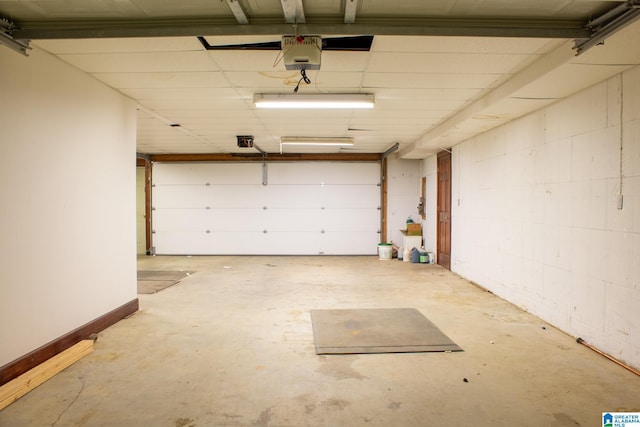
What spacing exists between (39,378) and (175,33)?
257 cm

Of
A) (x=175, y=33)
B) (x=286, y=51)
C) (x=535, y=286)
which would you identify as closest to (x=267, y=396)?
(x=286, y=51)

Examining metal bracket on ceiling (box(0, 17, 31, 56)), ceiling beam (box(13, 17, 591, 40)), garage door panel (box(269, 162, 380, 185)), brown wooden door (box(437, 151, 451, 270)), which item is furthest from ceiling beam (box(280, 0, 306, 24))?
garage door panel (box(269, 162, 380, 185))

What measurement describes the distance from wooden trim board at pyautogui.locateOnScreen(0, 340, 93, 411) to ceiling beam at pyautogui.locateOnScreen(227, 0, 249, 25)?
2794 mm

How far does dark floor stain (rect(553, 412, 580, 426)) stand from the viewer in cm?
208

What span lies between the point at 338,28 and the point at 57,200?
2.60 metres

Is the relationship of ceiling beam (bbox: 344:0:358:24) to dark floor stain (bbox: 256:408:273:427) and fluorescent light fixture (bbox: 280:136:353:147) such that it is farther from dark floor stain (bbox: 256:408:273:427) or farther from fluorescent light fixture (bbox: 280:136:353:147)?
fluorescent light fixture (bbox: 280:136:353:147)

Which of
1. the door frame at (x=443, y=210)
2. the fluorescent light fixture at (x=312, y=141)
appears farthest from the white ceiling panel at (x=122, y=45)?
the door frame at (x=443, y=210)

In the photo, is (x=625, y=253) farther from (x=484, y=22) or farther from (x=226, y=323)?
(x=226, y=323)

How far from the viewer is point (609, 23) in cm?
228

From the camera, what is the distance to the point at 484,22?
2.48 meters

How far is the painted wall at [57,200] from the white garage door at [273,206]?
504cm

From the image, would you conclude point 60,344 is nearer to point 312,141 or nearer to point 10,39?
point 10,39

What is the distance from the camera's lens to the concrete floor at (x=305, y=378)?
2.16 metres

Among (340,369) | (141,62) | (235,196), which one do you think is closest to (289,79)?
(141,62)
